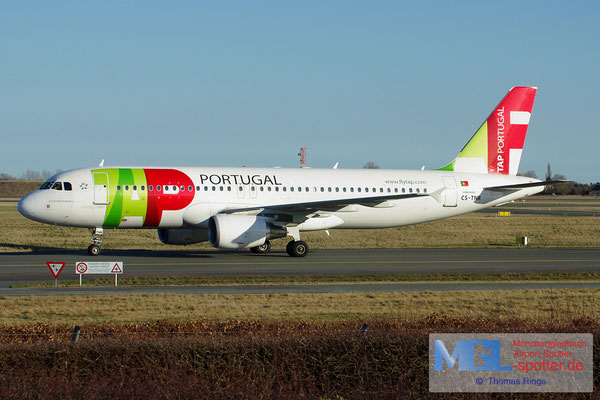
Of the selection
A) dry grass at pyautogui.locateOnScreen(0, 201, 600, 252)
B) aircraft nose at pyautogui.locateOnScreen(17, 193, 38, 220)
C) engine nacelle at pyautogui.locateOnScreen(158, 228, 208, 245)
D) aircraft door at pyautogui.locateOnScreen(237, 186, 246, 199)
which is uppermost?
aircraft door at pyautogui.locateOnScreen(237, 186, 246, 199)

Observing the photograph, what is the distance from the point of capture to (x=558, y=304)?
2025 centimetres

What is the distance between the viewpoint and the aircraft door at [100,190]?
108 feet

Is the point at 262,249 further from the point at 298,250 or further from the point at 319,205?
the point at 319,205

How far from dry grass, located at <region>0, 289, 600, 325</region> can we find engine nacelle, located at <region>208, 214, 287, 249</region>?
10.7 meters

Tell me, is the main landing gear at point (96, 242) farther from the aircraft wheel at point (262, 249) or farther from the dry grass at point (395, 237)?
the aircraft wheel at point (262, 249)

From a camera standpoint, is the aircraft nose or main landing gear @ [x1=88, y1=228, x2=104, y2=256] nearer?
the aircraft nose

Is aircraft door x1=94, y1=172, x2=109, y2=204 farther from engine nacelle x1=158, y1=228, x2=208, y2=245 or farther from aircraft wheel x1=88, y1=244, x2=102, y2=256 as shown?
engine nacelle x1=158, y1=228, x2=208, y2=245

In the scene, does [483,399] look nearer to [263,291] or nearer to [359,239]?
[263,291]

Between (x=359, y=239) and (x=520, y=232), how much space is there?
48.4ft

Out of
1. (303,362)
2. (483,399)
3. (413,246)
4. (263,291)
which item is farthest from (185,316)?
(413,246)

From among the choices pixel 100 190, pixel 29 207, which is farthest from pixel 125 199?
pixel 29 207

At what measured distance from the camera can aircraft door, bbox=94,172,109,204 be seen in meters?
33.0

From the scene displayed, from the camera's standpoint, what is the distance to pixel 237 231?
32031 millimetres

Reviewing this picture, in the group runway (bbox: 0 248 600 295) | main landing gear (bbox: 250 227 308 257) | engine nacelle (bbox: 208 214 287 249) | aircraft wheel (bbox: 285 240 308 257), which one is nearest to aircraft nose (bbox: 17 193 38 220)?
runway (bbox: 0 248 600 295)
